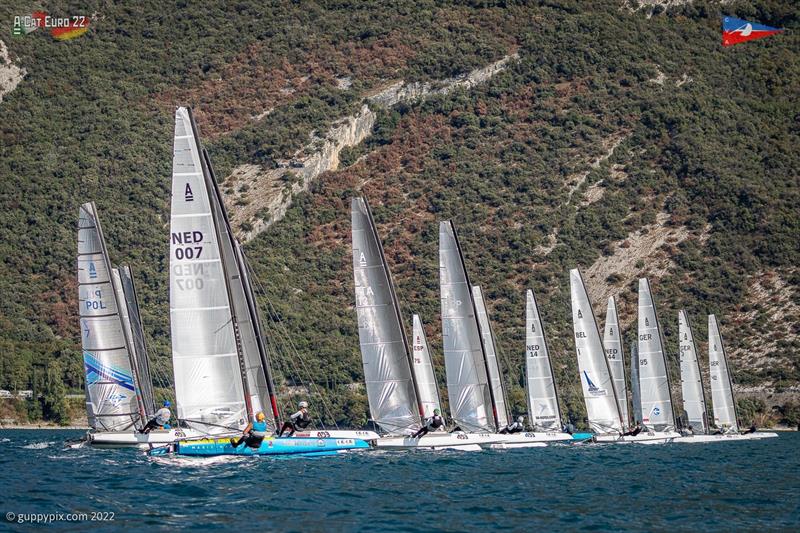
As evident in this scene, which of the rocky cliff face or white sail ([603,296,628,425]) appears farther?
the rocky cliff face

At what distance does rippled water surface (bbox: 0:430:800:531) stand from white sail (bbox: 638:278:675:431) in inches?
649

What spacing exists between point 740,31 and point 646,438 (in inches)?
3678

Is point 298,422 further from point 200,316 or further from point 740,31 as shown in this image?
point 740,31

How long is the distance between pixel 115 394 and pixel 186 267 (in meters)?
13.4

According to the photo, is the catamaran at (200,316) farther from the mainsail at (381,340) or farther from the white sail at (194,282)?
the mainsail at (381,340)

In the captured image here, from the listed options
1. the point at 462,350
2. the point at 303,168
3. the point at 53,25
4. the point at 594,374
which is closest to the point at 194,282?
the point at 462,350

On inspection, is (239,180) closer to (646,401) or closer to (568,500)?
(646,401)

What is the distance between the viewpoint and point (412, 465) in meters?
37.0

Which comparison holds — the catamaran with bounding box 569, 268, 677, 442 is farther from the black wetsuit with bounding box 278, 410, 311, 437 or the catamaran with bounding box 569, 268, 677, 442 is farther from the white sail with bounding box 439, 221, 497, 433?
the black wetsuit with bounding box 278, 410, 311, 437

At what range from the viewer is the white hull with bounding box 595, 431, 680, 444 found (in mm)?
55116

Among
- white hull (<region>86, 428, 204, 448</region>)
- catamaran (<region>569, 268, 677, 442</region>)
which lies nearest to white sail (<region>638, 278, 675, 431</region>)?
catamaran (<region>569, 268, 677, 442</region>)

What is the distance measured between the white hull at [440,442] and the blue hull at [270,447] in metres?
2.18

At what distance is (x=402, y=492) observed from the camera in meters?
30.0

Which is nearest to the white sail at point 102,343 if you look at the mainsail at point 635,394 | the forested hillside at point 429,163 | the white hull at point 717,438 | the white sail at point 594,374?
the white sail at point 594,374
